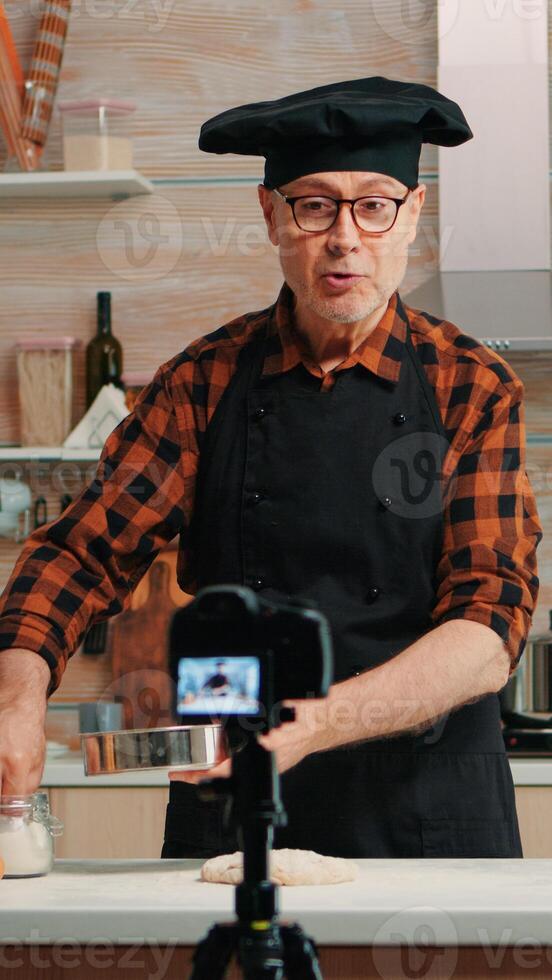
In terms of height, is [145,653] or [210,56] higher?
[210,56]

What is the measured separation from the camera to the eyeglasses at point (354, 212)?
152cm

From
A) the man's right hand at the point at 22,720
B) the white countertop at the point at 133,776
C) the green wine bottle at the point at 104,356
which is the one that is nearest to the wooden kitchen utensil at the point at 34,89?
the green wine bottle at the point at 104,356

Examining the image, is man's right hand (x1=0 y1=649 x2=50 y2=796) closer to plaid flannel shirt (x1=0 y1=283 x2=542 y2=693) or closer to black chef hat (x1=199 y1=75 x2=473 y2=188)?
plaid flannel shirt (x1=0 y1=283 x2=542 y2=693)

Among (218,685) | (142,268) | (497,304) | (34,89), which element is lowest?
(218,685)

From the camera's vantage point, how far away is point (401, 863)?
132cm

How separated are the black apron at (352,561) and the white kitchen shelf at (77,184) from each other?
129 centimetres

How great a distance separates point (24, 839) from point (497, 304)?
171 cm

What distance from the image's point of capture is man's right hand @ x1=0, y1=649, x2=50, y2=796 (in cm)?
125

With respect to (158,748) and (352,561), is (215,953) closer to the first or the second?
(158,748)

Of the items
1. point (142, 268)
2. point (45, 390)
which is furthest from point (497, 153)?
point (45, 390)

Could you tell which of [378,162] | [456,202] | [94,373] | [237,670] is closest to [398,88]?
[378,162]

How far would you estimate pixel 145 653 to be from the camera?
2900mm

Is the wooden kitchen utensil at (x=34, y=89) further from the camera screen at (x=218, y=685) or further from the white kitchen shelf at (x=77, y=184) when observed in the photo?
the camera screen at (x=218, y=685)

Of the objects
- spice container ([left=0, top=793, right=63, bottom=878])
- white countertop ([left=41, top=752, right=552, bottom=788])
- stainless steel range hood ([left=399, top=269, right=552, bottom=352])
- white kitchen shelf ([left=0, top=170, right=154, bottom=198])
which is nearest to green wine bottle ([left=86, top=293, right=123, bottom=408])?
white kitchen shelf ([left=0, top=170, right=154, bottom=198])
